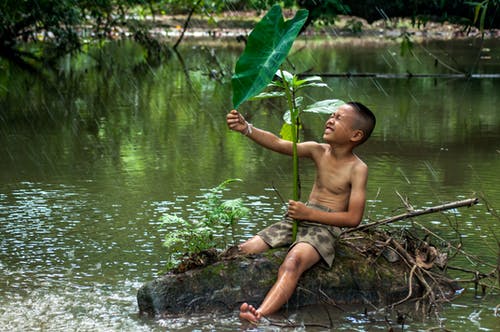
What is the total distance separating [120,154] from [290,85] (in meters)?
4.91

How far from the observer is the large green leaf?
538cm

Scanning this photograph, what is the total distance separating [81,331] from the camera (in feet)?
16.4

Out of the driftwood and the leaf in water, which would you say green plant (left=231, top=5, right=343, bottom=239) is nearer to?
the leaf in water

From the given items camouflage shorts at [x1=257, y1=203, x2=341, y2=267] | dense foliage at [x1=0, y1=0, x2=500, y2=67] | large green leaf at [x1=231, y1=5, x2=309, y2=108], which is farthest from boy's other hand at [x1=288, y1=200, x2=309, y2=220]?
dense foliage at [x1=0, y1=0, x2=500, y2=67]

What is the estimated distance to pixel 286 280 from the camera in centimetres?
531

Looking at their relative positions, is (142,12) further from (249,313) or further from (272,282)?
(249,313)

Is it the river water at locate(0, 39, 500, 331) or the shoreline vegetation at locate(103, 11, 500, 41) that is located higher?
the river water at locate(0, 39, 500, 331)

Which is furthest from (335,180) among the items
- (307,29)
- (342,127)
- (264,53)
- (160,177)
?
(307,29)

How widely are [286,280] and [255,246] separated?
1.53ft

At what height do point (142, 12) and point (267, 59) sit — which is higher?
point (267, 59)

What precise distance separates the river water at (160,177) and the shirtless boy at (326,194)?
271 mm

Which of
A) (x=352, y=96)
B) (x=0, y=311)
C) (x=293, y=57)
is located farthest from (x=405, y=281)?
(x=293, y=57)

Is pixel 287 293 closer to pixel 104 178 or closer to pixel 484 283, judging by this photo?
pixel 484 283

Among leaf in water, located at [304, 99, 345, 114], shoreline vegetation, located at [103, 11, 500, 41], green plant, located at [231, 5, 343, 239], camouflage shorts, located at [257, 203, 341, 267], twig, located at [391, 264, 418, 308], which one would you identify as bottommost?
shoreline vegetation, located at [103, 11, 500, 41]
